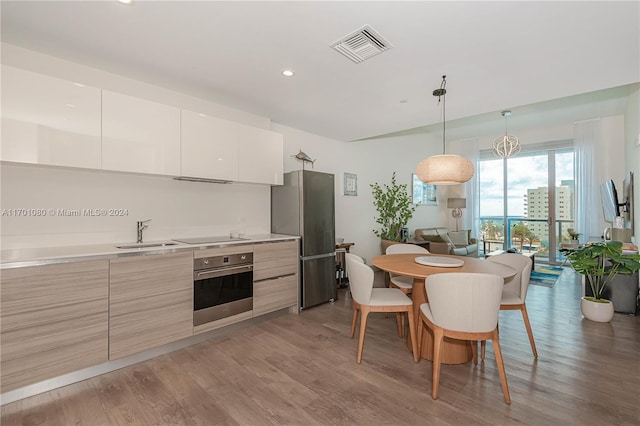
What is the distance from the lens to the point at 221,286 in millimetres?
2914

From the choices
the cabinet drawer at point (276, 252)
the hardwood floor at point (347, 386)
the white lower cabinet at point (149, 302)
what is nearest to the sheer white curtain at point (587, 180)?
the hardwood floor at point (347, 386)

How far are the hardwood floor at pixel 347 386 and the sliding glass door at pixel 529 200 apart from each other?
4411mm

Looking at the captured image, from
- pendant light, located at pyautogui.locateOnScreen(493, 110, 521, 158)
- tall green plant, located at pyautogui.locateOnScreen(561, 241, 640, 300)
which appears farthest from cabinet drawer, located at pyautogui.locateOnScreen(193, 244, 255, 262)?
pendant light, located at pyautogui.locateOnScreen(493, 110, 521, 158)

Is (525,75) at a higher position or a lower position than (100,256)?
higher

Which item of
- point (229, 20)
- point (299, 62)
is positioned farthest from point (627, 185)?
point (229, 20)

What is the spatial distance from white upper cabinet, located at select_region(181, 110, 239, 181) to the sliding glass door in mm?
6895

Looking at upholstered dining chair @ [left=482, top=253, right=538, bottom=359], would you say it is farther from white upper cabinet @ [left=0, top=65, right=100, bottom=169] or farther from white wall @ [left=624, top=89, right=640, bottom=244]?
white upper cabinet @ [left=0, top=65, right=100, bottom=169]

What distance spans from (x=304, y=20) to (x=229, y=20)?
0.51m

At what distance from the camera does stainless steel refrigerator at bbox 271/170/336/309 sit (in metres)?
3.72

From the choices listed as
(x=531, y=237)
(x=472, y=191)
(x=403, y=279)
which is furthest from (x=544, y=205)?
(x=403, y=279)

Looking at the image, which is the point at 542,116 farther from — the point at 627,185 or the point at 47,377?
the point at 47,377

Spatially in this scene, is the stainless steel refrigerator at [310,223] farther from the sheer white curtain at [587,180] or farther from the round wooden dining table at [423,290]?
the sheer white curtain at [587,180]

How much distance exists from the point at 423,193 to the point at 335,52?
5958 mm

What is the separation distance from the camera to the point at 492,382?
2.14m
